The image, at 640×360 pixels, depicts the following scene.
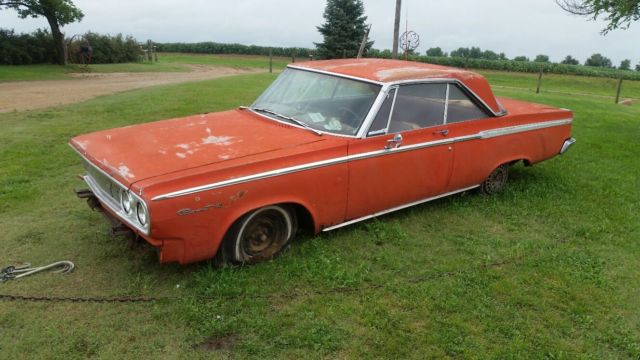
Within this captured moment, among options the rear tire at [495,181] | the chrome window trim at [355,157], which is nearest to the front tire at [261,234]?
the chrome window trim at [355,157]

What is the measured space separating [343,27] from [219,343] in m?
27.7

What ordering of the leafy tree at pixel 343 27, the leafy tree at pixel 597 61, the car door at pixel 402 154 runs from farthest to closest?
the leafy tree at pixel 597 61
the leafy tree at pixel 343 27
the car door at pixel 402 154

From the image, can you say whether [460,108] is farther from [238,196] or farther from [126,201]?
[126,201]


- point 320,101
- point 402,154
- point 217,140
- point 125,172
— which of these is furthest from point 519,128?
point 125,172

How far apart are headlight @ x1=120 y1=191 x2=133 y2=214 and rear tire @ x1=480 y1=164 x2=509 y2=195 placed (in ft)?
12.2

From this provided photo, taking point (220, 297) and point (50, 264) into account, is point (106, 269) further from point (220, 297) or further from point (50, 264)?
point (220, 297)

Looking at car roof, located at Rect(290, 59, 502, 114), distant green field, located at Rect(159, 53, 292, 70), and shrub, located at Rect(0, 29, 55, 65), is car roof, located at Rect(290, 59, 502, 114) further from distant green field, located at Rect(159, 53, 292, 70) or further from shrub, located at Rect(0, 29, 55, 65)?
distant green field, located at Rect(159, 53, 292, 70)

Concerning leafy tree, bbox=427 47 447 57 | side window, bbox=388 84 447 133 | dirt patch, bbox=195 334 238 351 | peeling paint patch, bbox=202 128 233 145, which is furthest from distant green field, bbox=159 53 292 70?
dirt patch, bbox=195 334 238 351

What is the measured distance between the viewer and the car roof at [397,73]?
178 inches

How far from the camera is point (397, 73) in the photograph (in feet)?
15.1

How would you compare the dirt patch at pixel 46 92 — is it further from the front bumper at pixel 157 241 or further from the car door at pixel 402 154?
the car door at pixel 402 154

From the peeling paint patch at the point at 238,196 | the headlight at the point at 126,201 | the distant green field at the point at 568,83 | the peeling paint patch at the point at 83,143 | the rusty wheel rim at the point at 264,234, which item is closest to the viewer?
the headlight at the point at 126,201

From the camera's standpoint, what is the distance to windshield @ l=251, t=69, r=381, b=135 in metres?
4.23

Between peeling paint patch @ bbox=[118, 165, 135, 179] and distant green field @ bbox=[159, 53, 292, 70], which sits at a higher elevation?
distant green field @ bbox=[159, 53, 292, 70]
